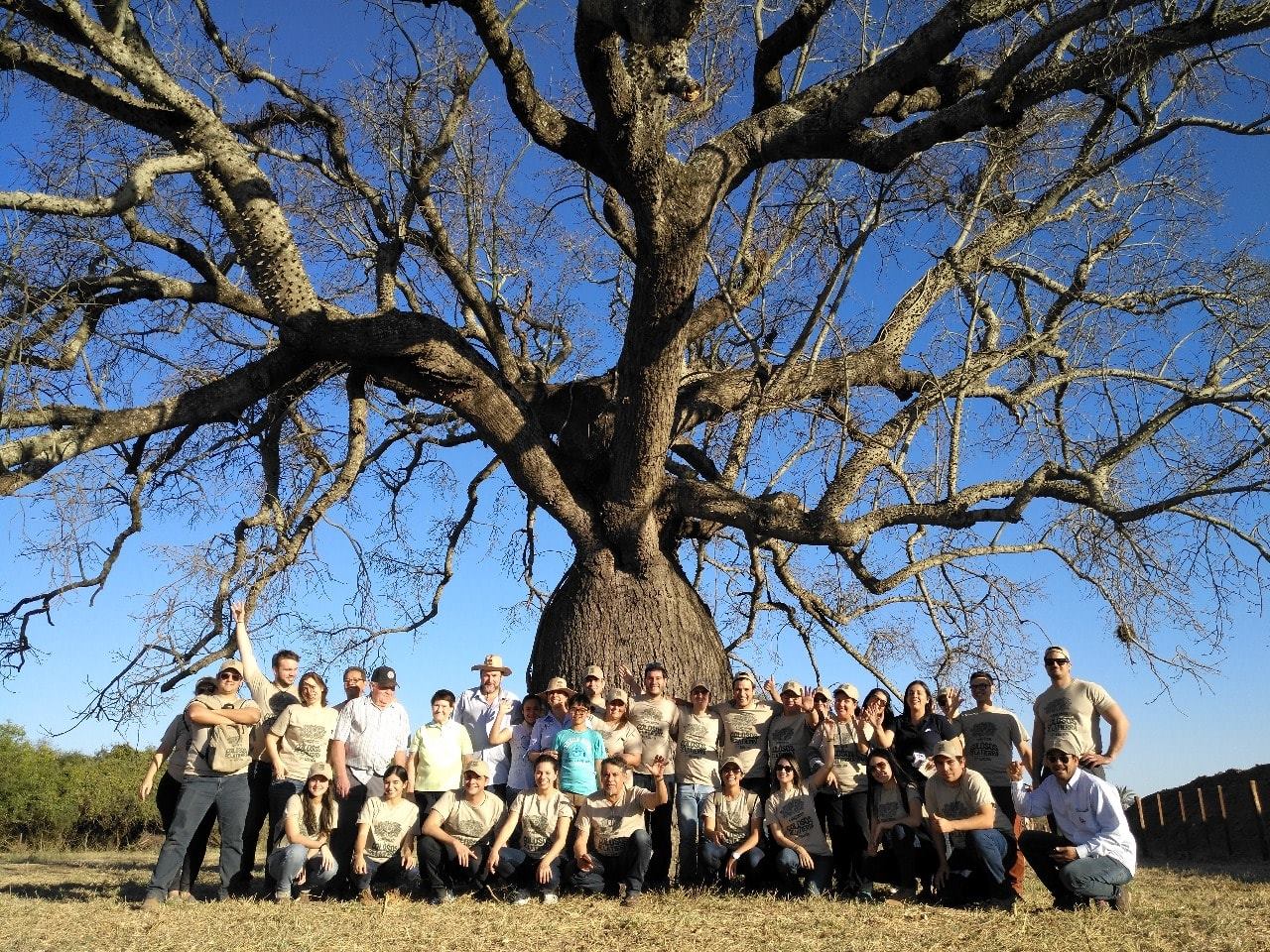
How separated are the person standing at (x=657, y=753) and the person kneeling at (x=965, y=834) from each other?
1754mm

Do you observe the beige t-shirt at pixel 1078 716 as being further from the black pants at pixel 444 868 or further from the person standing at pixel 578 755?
the black pants at pixel 444 868

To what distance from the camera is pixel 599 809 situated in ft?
23.9

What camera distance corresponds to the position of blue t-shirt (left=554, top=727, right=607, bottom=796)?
24.1 feet

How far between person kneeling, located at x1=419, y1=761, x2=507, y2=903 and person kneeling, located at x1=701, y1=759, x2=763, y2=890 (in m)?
1.44

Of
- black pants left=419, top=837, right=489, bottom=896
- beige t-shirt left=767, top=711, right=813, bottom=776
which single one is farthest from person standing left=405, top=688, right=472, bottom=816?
beige t-shirt left=767, top=711, right=813, bottom=776

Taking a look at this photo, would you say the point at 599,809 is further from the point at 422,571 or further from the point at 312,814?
the point at 422,571

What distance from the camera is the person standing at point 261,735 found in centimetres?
764

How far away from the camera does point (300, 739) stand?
7.60 m

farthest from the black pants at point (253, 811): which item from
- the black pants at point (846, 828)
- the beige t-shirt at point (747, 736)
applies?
the black pants at point (846, 828)

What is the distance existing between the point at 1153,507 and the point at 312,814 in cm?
629

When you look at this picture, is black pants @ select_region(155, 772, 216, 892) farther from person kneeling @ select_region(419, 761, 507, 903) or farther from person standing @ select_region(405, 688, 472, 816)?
person kneeling @ select_region(419, 761, 507, 903)

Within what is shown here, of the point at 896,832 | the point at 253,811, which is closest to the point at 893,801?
the point at 896,832

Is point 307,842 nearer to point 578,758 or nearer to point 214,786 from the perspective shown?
point 214,786

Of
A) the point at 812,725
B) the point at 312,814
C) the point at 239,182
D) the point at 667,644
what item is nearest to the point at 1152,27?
the point at 812,725
